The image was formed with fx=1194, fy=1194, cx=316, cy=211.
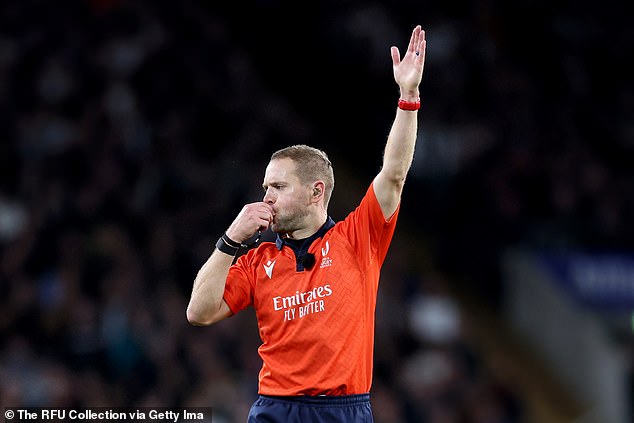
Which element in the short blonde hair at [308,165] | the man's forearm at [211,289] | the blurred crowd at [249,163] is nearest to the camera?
the man's forearm at [211,289]

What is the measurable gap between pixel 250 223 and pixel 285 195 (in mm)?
263

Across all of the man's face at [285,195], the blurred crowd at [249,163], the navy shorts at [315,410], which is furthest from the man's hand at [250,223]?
the blurred crowd at [249,163]

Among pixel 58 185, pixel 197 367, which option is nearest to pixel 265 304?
pixel 197 367

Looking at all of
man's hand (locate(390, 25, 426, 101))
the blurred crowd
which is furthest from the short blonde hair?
the blurred crowd

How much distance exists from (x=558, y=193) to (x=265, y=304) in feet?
31.2

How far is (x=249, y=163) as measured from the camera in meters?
14.1

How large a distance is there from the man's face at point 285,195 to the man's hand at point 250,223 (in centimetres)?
11

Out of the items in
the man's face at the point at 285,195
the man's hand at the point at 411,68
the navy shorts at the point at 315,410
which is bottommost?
the navy shorts at the point at 315,410

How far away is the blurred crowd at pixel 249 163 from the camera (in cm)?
1171

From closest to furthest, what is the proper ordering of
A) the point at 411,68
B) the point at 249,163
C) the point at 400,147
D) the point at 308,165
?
the point at 400,147
the point at 411,68
the point at 308,165
the point at 249,163

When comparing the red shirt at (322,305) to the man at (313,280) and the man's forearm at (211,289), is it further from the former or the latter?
the man's forearm at (211,289)

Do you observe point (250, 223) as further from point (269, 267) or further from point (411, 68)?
point (411, 68)

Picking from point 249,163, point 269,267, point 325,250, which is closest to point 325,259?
point 325,250

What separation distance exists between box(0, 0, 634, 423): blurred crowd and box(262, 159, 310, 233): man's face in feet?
17.6
